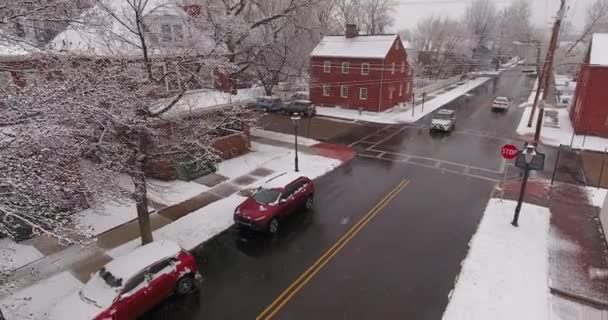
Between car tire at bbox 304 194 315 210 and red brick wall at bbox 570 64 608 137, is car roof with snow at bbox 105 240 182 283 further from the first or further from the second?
red brick wall at bbox 570 64 608 137

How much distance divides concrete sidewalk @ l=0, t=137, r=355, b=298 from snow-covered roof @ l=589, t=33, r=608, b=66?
24.7 metres

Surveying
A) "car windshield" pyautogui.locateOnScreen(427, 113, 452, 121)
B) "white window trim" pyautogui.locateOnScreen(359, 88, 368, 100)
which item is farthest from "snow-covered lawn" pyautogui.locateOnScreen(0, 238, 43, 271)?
"white window trim" pyautogui.locateOnScreen(359, 88, 368, 100)

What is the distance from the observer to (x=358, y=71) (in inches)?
1382

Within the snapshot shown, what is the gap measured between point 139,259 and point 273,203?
5.17 metres

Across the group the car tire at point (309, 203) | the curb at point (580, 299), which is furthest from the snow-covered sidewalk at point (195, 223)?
the curb at point (580, 299)

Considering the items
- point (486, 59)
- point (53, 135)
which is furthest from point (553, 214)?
point (486, 59)

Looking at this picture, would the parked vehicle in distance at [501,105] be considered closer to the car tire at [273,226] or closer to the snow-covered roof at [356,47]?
the snow-covered roof at [356,47]

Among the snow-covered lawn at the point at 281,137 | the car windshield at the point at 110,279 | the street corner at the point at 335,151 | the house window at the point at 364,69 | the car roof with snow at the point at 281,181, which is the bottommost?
the street corner at the point at 335,151

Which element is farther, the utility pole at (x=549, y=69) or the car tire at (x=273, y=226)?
the utility pole at (x=549, y=69)

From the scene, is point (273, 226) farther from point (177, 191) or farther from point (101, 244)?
point (101, 244)

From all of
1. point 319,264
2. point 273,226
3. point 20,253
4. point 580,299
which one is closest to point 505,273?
point 580,299

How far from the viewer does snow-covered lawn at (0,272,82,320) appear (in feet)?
31.0

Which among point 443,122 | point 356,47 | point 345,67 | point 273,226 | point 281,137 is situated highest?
point 356,47

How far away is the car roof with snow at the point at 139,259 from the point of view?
9.23m
